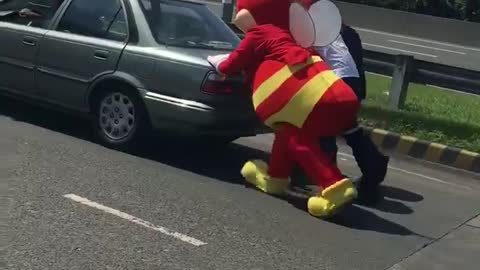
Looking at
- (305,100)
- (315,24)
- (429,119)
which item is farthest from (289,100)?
(429,119)

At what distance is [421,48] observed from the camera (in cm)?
2548

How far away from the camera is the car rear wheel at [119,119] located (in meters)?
7.71

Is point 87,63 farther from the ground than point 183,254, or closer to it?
farther from the ground

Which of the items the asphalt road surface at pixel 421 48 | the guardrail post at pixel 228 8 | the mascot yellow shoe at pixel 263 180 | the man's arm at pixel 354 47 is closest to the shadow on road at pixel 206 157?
the mascot yellow shoe at pixel 263 180

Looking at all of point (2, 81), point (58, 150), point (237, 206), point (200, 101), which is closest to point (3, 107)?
point (2, 81)

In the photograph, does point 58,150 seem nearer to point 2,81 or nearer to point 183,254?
point 2,81

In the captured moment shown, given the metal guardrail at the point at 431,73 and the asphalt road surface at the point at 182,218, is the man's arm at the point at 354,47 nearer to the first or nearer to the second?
the asphalt road surface at the point at 182,218

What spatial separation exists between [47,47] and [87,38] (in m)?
0.48

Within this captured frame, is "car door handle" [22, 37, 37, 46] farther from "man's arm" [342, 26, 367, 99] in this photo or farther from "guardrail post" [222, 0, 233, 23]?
"guardrail post" [222, 0, 233, 23]

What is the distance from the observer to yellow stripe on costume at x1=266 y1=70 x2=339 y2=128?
6707 mm

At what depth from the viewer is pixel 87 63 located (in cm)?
798

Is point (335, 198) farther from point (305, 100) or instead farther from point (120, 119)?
point (120, 119)

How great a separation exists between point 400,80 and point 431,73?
406 mm

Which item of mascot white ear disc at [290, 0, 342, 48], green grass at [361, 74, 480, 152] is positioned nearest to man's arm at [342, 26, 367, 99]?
mascot white ear disc at [290, 0, 342, 48]
